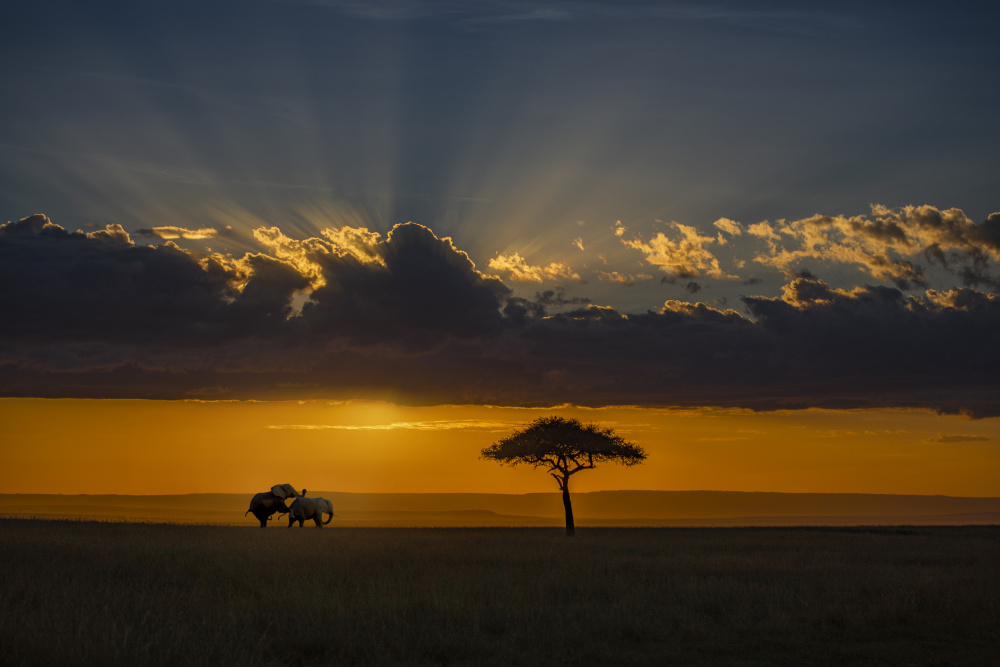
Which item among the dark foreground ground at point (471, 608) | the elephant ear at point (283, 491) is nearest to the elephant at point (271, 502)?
the elephant ear at point (283, 491)

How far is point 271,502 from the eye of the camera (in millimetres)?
53625

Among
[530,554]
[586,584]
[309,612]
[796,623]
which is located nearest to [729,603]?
[796,623]

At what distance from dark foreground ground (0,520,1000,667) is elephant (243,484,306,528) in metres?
23.6

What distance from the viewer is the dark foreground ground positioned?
41.8ft

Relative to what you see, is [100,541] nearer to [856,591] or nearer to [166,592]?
[166,592]

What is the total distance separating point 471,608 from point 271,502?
40724 millimetres

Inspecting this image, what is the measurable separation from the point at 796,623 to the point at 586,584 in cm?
620

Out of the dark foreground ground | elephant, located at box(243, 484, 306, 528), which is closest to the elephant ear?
elephant, located at box(243, 484, 306, 528)

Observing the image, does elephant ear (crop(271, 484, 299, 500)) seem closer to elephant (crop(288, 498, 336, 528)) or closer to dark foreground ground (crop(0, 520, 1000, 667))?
elephant (crop(288, 498, 336, 528))

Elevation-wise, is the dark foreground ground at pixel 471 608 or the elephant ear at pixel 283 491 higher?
the elephant ear at pixel 283 491

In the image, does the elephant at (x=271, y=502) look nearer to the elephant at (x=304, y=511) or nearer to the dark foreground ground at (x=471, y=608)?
the elephant at (x=304, y=511)

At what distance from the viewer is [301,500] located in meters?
54.5

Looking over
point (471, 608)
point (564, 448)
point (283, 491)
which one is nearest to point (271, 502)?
point (283, 491)

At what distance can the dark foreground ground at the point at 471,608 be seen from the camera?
12.7m
